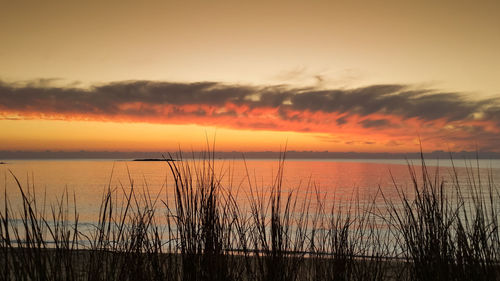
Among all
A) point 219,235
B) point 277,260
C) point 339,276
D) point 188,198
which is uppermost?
point 188,198

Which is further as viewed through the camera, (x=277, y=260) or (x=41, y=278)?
(x=277, y=260)

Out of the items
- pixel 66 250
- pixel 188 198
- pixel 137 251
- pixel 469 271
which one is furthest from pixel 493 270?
pixel 66 250

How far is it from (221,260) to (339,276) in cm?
116

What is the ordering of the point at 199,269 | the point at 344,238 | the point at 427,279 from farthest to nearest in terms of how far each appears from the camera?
the point at 344,238 < the point at 427,279 < the point at 199,269

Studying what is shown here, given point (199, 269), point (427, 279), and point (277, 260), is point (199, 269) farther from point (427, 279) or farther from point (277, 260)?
point (427, 279)

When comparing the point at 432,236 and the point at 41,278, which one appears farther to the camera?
the point at 432,236

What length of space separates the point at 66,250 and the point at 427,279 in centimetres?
290

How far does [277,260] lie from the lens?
126 inches

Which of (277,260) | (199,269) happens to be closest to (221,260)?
(199,269)

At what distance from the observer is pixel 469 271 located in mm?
3148

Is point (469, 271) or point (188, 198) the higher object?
point (188, 198)

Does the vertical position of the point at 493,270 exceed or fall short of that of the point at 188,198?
it falls short

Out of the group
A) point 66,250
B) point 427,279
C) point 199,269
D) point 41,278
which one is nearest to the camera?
point 41,278

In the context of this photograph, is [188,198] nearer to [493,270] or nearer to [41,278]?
[41,278]
